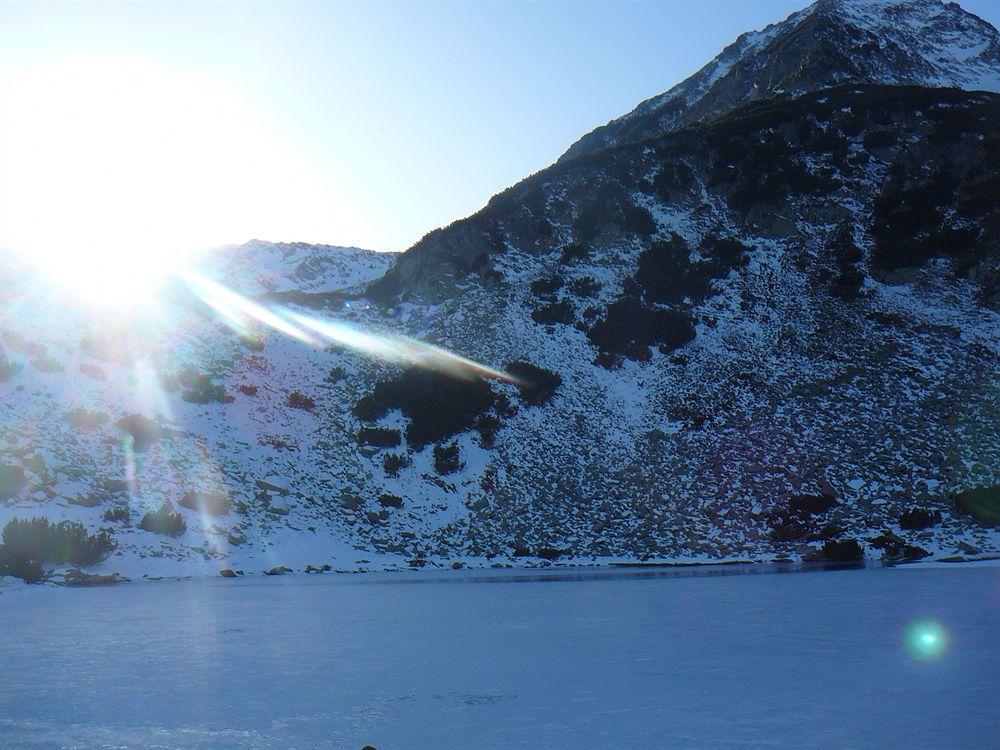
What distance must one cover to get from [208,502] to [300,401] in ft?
36.7

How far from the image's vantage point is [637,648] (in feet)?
35.1

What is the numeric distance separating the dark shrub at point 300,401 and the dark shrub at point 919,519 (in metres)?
27.6

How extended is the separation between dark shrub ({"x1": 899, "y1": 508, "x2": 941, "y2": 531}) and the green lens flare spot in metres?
18.9

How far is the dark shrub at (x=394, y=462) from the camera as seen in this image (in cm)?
3631

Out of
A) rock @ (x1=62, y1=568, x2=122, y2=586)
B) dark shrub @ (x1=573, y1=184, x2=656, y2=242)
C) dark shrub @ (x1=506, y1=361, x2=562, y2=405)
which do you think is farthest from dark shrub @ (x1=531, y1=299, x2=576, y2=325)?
rock @ (x1=62, y1=568, x2=122, y2=586)

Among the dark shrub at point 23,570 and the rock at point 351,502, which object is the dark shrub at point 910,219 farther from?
the dark shrub at point 23,570

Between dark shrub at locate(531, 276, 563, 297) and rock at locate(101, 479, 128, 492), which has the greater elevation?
dark shrub at locate(531, 276, 563, 297)

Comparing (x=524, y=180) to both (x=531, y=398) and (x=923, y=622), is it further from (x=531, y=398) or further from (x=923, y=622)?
(x=923, y=622)

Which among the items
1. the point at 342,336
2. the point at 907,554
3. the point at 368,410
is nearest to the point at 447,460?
the point at 368,410

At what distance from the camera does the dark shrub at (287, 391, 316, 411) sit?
3984 centimetres

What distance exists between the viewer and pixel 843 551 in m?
27.3

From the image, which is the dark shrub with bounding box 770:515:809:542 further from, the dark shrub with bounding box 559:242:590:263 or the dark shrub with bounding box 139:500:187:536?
the dark shrub with bounding box 559:242:590:263

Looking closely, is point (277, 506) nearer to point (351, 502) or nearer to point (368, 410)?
point (351, 502)

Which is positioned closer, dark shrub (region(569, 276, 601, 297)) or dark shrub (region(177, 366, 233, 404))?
dark shrub (region(177, 366, 233, 404))
